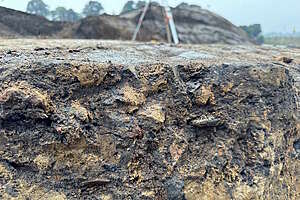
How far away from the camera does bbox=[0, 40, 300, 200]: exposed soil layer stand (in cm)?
217

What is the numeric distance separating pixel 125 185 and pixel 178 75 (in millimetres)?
912

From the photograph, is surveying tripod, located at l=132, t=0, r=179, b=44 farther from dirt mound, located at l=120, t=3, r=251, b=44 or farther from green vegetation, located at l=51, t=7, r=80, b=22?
green vegetation, located at l=51, t=7, r=80, b=22

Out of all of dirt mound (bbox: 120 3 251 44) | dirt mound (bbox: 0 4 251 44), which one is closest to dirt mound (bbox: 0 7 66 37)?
dirt mound (bbox: 0 4 251 44)

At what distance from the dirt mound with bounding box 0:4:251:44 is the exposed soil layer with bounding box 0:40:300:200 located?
28.4 ft

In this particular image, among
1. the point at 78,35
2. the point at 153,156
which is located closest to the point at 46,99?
the point at 153,156

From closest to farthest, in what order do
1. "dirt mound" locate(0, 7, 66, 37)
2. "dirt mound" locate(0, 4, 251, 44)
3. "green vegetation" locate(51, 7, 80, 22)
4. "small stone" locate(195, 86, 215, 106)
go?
"small stone" locate(195, 86, 215, 106) < "dirt mound" locate(0, 7, 66, 37) < "dirt mound" locate(0, 4, 251, 44) < "green vegetation" locate(51, 7, 80, 22)

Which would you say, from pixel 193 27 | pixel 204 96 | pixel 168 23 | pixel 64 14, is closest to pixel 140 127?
pixel 204 96

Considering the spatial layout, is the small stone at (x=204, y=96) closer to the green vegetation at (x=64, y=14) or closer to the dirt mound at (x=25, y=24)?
the dirt mound at (x=25, y=24)

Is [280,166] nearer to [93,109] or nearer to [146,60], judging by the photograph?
[146,60]

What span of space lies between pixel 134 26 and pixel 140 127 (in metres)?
11.7

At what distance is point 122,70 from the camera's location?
2.54 m

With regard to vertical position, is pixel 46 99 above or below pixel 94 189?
above

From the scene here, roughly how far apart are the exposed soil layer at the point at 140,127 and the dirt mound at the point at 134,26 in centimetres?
865

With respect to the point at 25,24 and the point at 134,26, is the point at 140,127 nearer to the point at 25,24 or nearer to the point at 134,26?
the point at 25,24
